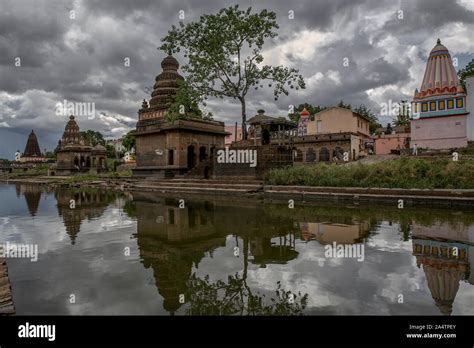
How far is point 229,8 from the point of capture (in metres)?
22.2

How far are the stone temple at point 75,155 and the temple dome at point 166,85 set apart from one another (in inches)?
643

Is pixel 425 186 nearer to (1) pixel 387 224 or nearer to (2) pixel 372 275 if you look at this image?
(1) pixel 387 224

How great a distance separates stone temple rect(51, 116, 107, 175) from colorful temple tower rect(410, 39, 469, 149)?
131ft

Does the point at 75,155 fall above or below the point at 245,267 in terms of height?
above

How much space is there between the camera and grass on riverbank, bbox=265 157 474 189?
13336 mm

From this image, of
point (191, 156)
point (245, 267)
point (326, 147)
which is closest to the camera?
point (245, 267)

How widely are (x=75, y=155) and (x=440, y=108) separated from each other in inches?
1840
